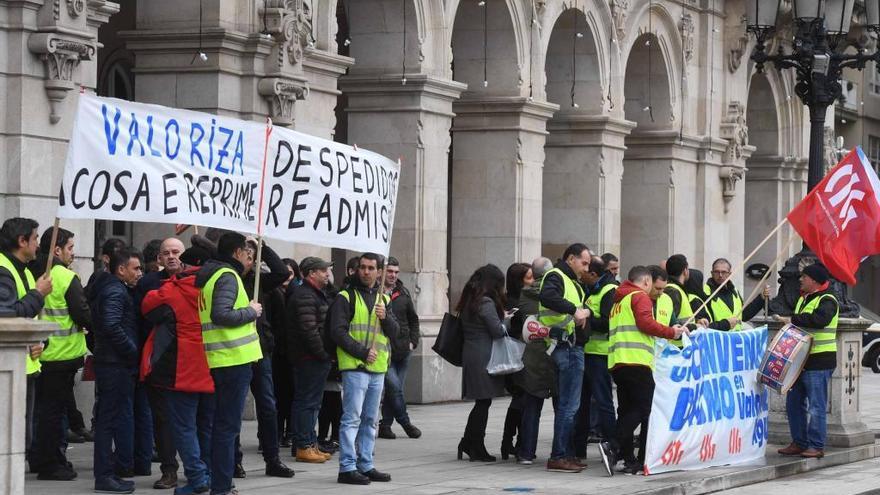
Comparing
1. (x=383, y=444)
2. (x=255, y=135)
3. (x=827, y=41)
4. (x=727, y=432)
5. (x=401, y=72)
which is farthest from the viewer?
(x=401, y=72)

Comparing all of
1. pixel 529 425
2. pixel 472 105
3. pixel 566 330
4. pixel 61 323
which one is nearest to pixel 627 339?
pixel 566 330

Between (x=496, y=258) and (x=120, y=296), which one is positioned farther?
(x=496, y=258)

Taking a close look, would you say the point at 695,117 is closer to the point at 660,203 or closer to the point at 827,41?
the point at 660,203

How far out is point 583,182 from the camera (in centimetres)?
2825

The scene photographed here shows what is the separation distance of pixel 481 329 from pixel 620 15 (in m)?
13.7

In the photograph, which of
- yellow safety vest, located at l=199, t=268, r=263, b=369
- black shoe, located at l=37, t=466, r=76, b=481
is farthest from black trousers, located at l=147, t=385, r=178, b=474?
black shoe, located at l=37, t=466, r=76, b=481

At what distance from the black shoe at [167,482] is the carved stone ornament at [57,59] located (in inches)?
158

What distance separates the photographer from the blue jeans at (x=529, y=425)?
15.3 metres

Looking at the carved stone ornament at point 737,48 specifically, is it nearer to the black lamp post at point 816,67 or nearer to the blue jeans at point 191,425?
the black lamp post at point 816,67

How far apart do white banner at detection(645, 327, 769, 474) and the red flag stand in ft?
3.12

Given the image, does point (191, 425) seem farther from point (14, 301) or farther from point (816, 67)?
point (816, 67)

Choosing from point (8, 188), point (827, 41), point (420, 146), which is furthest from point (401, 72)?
point (8, 188)

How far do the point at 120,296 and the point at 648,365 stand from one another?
4322 mm

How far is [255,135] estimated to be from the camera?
12.4 m
